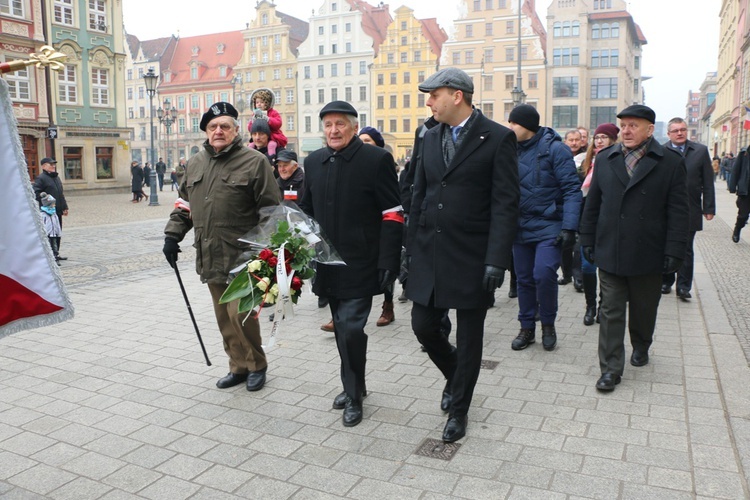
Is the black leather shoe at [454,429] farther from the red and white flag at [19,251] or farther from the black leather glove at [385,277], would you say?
the red and white flag at [19,251]

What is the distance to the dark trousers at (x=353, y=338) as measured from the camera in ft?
14.6

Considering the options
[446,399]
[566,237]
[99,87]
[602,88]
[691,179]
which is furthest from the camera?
[602,88]

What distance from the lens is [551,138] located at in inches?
247

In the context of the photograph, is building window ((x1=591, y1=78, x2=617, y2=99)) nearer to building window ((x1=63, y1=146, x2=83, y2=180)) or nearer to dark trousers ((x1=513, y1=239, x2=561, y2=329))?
building window ((x1=63, y1=146, x2=83, y2=180))

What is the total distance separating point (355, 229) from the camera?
4.47 metres

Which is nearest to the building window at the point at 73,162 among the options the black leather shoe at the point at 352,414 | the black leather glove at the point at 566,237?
the black leather glove at the point at 566,237

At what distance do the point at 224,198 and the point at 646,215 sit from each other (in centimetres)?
309

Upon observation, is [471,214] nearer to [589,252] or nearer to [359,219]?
[359,219]

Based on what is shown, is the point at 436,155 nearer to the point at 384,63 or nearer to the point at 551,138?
the point at 551,138

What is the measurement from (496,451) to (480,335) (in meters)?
0.68

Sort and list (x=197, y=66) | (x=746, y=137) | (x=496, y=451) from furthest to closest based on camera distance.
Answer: (x=197, y=66), (x=746, y=137), (x=496, y=451)

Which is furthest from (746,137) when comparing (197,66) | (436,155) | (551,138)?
(197,66)

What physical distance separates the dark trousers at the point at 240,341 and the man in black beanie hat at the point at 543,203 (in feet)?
7.55

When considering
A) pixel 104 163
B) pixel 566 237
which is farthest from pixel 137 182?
pixel 566 237
